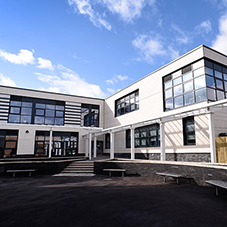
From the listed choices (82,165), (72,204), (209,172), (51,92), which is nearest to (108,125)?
(51,92)

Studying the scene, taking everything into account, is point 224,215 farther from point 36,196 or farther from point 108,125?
point 108,125

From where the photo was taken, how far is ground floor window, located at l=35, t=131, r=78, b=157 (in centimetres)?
1981

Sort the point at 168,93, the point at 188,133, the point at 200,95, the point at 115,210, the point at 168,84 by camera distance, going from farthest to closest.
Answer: the point at 168,84 < the point at 168,93 < the point at 188,133 < the point at 200,95 < the point at 115,210

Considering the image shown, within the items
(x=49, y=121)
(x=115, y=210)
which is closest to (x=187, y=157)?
(x=115, y=210)

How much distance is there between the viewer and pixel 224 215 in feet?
13.0

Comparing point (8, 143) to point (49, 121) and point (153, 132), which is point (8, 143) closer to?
point (49, 121)

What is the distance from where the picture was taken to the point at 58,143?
20.8 m

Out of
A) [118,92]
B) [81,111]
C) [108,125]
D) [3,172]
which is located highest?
[118,92]

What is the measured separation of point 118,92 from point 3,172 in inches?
531

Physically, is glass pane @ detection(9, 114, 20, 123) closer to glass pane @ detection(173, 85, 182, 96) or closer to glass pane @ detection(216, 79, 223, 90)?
glass pane @ detection(173, 85, 182, 96)

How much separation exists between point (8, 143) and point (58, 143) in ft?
15.8

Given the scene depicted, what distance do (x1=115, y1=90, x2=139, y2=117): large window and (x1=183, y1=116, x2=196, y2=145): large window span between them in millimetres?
5733

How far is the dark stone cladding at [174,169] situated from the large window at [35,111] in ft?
38.7

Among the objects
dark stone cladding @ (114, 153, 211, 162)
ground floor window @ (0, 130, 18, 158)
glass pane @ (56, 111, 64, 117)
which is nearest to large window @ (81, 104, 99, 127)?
glass pane @ (56, 111, 64, 117)
